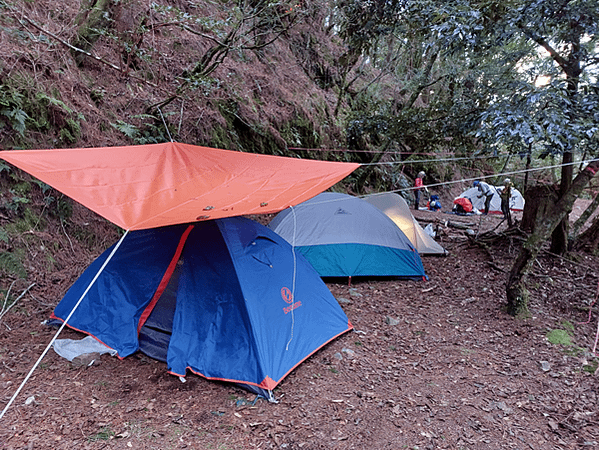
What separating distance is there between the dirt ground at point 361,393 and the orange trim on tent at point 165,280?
378mm

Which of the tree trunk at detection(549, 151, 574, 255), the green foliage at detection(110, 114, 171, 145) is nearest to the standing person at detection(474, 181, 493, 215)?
the tree trunk at detection(549, 151, 574, 255)

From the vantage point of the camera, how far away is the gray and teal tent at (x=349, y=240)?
5.93m

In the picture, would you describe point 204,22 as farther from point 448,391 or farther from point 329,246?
point 448,391

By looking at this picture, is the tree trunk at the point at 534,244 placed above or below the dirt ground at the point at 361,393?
above

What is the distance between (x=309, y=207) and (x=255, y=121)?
11.7 ft

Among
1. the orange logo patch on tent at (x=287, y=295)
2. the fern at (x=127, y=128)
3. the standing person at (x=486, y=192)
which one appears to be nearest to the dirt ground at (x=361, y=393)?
the orange logo patch on tent at (x=287, y=295)

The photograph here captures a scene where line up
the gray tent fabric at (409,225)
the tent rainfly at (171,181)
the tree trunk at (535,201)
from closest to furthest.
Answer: the tent rainfly at (171,181), the tree trunk at (535,201), the gray tent fabric at (409,225)

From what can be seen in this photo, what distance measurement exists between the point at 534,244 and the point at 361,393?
2.87 metres

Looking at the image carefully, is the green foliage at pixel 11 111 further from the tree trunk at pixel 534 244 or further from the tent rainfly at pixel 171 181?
the tree trunk at pixel 534 244

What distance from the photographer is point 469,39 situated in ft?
13.0

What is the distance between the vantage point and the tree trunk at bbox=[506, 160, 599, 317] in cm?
449

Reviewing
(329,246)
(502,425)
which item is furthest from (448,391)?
(329,246)

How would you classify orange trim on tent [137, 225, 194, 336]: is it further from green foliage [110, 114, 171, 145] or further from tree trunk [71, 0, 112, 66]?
tree trunk [71, 0, 112, 66]

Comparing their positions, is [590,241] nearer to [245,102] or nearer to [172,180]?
[172,180]
